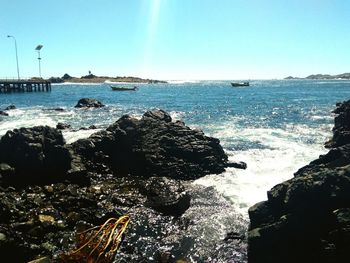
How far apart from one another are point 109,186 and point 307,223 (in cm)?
1319

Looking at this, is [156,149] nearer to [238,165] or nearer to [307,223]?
[238,165]

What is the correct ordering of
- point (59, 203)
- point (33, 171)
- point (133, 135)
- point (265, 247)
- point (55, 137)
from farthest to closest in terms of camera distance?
point (133, 135), point (55, 137), point (33, 171), point (59, 203), point (265, 247)

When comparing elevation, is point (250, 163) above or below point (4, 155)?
below

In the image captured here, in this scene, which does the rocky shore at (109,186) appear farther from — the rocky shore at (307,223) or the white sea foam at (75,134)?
the white sea foam at (75,134)

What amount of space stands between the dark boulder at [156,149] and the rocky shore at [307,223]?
11887mm

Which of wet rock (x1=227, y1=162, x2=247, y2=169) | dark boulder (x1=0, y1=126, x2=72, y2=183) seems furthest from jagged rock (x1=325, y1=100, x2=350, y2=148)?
dark boulder (x1=0, y1=126, x2=72, y2=183)

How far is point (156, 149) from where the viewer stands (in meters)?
28.1

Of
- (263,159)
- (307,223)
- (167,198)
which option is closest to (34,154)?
(167,198)

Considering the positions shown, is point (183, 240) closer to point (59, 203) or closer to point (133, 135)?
point (59, 203)

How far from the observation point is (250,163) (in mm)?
29641

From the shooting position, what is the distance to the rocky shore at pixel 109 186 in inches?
624

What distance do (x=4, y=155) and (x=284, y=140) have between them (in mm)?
25888

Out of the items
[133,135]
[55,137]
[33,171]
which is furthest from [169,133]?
[33,171]

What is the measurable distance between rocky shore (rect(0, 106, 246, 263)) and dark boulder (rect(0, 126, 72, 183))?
6cm
